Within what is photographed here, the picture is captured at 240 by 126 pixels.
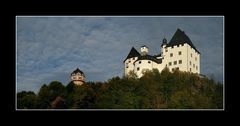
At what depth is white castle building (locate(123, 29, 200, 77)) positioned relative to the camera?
79.4ft

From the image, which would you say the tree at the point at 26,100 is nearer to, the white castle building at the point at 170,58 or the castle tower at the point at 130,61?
the white castle building at the point at 170,58

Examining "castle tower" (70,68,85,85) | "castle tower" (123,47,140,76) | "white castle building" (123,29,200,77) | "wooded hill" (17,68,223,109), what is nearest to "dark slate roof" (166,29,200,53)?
"white castle building" (123,29,200,77)

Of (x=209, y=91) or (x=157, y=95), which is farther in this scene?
(x=209, y=91)

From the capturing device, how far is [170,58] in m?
25.0

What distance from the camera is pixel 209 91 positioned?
2062cm

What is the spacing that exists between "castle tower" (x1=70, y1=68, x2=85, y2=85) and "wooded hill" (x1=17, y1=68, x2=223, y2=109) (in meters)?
1.21

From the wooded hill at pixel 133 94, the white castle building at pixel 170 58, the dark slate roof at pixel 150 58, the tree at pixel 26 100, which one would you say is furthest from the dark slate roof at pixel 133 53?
the tree at pixel 26 100

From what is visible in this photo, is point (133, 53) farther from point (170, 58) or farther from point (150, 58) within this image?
point (170, 58)

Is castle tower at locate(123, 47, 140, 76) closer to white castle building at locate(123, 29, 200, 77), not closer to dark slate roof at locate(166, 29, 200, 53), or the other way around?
white castle building at locate(123, 29, 200, 77)
